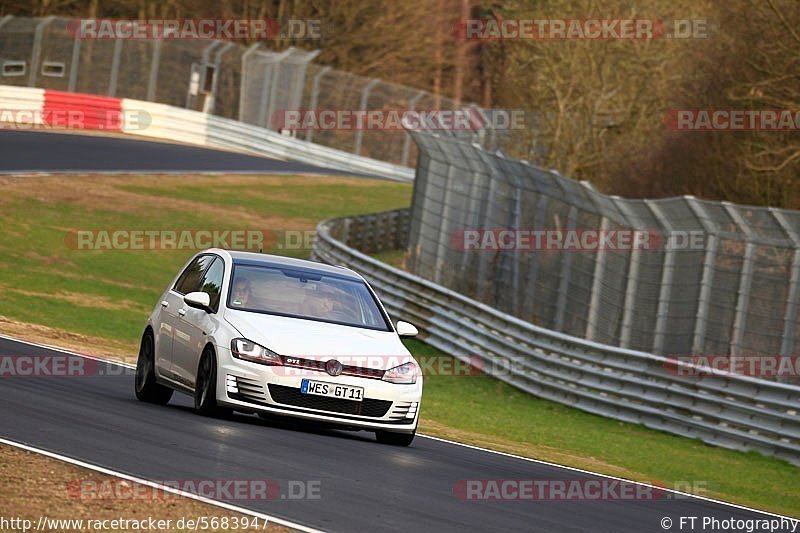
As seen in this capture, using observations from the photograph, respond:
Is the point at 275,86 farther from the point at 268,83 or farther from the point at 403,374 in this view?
the point at 403,374

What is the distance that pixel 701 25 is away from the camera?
39.0 metres

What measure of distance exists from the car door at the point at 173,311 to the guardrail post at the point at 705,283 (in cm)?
698

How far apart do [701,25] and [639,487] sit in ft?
93.3

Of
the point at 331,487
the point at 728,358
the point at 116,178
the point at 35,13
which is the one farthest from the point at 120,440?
the point at 35,13

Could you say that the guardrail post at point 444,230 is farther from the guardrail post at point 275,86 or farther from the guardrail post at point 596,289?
the guardrail post at point 275,86


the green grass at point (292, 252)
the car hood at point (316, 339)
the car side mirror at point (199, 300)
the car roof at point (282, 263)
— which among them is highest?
the car roof at point (282, 263)

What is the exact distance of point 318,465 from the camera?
9.97 m

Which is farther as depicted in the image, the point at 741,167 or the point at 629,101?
the point at 629,101

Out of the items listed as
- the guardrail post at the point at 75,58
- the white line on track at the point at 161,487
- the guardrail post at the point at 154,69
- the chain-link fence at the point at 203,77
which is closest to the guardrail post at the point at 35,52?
the chain-link fence at the point at 203,77

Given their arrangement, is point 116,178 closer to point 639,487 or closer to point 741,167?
point 741,167

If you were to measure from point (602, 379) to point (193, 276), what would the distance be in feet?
26.7

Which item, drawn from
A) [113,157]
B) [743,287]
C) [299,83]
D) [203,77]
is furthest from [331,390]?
[299,83]

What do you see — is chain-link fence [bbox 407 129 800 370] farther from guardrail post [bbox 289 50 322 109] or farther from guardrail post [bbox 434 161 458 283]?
guardrail post [bbox 289 50 322 109]

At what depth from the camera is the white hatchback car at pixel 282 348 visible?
1158 centimetres
